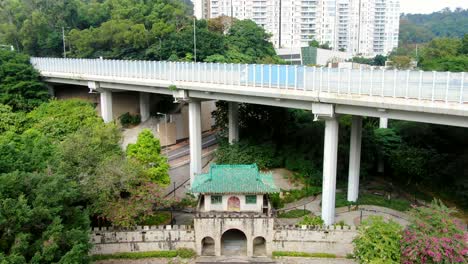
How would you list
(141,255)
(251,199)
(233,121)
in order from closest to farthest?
(141,255) < (251,199) < (233,121)

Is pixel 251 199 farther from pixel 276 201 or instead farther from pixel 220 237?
pixel 276 201

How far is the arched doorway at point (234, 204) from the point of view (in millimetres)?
28938

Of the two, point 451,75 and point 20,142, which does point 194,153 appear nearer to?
point 20,142

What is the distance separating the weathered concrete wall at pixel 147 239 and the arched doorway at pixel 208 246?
854 mm

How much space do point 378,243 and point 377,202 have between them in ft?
47.3

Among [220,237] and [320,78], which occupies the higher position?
[320,78]

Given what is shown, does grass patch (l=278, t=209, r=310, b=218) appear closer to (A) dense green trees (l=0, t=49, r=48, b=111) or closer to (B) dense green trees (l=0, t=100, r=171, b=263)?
(B) dense green trees (l=0, t=100, r=171, b=263)

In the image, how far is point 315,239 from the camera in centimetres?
Result: 2839

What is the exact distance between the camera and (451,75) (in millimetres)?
23828

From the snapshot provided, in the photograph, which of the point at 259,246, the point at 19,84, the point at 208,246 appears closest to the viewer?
the point at 259,246

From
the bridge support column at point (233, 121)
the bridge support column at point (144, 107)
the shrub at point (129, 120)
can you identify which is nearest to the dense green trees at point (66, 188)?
the shrub at point (129, 120)

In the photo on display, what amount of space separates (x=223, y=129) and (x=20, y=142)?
20331 mm

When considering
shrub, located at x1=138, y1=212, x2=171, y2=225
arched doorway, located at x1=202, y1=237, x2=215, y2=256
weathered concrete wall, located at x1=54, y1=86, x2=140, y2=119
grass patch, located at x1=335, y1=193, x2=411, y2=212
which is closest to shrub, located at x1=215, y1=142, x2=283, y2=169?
grass patch, located at x1=335, y1=193, x2=411, y2=212

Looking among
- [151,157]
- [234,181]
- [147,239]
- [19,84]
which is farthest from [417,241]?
[19,84]
